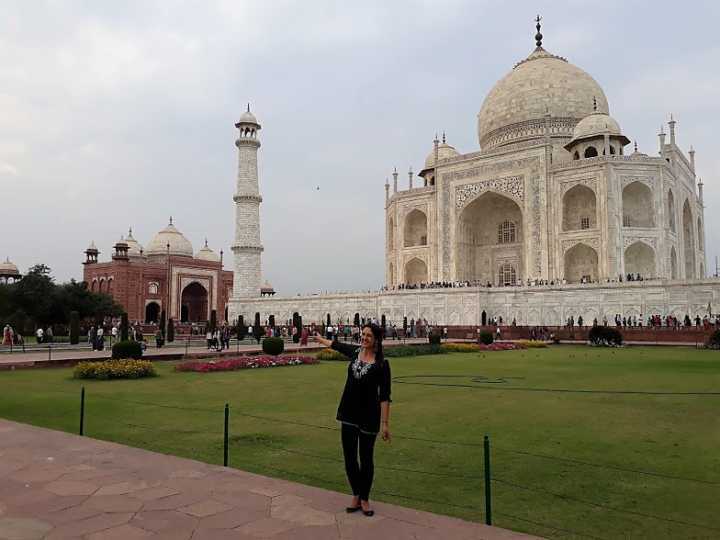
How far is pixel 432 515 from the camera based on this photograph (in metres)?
3.48

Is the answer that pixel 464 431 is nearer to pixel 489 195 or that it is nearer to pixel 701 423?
pixel 701 423

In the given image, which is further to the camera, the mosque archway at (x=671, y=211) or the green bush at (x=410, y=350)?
the mosque archway at (x=671, y=211)

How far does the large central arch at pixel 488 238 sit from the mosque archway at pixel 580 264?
2.98 metres

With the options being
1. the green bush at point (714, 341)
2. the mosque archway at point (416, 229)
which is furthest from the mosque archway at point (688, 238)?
the green bush at point (714, 341)

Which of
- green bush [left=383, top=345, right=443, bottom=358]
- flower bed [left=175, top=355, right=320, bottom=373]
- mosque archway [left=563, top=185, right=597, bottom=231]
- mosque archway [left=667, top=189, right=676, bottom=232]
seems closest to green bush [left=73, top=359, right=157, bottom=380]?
flower bed [left=175, top=355, right=320, bottom=373]

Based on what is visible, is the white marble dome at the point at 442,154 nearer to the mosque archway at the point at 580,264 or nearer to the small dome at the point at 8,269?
the mosque archway at the point at 580,264

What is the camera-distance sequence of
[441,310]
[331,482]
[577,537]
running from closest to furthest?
[577,537], [331,482], [441,310]

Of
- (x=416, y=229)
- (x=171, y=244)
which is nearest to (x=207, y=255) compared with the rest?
(x=171, y=244)

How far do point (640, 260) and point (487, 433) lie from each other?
29055mm

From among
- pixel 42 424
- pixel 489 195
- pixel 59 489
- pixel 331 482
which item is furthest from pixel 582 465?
pixel 489 195

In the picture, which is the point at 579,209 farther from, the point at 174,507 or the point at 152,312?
the point at 174,507

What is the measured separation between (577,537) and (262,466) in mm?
2493

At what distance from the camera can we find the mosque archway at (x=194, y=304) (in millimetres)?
49625

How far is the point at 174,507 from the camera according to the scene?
361cm
